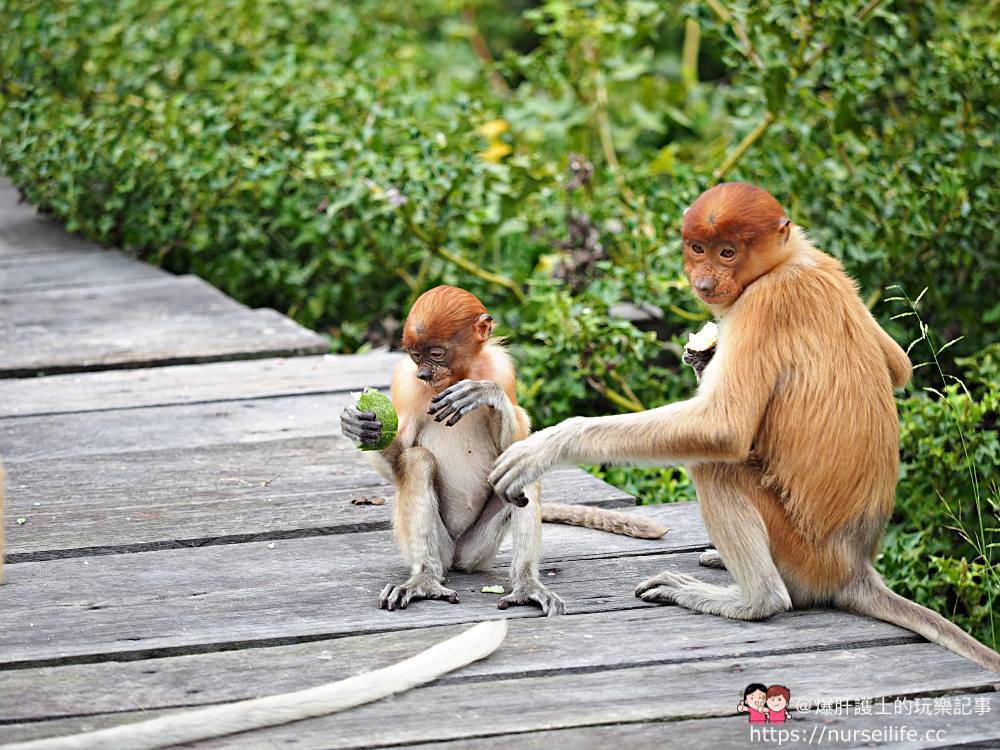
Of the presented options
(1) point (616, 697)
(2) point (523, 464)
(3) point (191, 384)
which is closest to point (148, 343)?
(3) point (191, 384)

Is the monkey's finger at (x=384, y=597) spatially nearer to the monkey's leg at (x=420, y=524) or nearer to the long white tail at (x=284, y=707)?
the monkey's leg at (x=420, y=524)

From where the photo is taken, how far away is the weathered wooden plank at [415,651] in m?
3.02

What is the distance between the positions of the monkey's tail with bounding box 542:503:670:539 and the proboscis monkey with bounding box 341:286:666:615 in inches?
16.9

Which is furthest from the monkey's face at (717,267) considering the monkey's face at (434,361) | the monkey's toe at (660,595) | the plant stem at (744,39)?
the plant stem at (744,39)

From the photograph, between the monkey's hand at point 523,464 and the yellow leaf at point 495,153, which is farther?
the yellow leaf at point 495,153

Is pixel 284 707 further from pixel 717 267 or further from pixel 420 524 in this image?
pixel 717 267

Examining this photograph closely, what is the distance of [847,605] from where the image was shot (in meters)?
3.53

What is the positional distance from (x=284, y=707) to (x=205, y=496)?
1.61m

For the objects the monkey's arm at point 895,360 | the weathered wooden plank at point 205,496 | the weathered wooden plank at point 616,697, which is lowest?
the weathered wooden plank at point 205,496

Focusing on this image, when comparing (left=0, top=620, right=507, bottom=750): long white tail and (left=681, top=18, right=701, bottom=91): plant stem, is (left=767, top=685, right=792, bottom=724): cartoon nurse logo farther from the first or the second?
(left=681, top=18, right=701, bottom=91): plant stem

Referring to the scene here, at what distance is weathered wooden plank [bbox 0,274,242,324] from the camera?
657 cm

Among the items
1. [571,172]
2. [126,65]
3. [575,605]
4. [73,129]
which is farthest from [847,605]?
[126,65]

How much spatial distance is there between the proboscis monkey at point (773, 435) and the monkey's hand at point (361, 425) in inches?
12.8

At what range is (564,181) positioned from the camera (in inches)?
264
